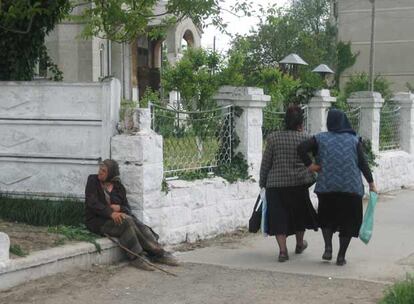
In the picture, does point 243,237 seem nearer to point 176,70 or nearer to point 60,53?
point 176,70

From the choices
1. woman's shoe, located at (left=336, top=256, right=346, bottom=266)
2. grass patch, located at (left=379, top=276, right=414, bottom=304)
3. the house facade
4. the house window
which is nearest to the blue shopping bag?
woman's shoe, located at (left=336, top=256, right=346, bottom=266)

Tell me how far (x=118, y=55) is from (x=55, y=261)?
685 inches

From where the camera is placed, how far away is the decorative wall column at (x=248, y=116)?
9.40 metres

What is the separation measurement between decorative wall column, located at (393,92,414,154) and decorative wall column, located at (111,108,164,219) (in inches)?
356

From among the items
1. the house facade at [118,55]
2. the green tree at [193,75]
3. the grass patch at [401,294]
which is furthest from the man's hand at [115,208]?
the house facade at [118,55]

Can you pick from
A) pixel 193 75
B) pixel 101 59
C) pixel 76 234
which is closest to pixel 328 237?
pixel 76 234

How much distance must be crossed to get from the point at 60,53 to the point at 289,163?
15054mm

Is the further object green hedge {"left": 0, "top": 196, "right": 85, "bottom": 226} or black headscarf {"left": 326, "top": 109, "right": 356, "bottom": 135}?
green hedge {"left": 0, "top": 196, "right": 85, "bottom": 226}

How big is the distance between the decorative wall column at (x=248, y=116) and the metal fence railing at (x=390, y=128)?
Result: 18.6 ft

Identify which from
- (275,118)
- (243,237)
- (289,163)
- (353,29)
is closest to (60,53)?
(275,118)

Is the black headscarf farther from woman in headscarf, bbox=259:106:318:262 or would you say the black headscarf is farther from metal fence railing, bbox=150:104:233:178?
metal fence railing, bbox=150:104:233:178

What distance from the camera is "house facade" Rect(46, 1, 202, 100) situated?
2119cm

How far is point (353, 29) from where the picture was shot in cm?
4469

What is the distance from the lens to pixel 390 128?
15.0 m
